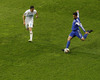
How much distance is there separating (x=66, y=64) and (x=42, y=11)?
34.3 feet

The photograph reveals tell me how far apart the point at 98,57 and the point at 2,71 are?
5036mm

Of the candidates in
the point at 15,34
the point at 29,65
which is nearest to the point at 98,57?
the point at 29,65

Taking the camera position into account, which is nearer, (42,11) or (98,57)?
(98,57)

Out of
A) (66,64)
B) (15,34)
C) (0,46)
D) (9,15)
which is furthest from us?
(9,15)

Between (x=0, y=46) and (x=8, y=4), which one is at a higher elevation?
(x=8, y=4)

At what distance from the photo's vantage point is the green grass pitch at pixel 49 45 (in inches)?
420

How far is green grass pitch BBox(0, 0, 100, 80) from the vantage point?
10672mm

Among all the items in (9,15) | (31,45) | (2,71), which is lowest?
(2,71)

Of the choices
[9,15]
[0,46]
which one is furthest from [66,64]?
[9,15]

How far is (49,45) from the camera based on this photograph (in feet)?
46.2

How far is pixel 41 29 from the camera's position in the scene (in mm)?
17016

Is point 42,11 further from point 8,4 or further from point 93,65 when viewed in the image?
point 93,65

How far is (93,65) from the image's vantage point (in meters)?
11.4

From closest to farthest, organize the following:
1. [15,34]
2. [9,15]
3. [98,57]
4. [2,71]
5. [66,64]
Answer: [2,71]
[66,64]
[98,57]
[15,34]
[9,15]
